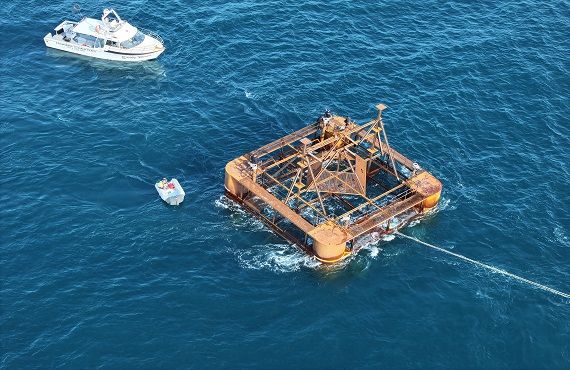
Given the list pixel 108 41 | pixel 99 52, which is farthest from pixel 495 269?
pixel 99 52

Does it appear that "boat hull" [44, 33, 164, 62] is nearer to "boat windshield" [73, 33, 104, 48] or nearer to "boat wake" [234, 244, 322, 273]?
"boat windshield" [73, 33, 104, 48]

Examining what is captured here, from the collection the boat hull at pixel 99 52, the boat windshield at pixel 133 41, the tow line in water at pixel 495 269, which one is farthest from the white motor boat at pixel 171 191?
the boat windshield at pixel 133 41

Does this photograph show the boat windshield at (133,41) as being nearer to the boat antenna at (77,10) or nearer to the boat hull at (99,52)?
the boat hull at (99,52)

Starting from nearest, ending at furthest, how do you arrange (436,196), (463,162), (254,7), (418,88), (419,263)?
(419,263) → (436,196) → (463,162) → (418,88) → (254,7)

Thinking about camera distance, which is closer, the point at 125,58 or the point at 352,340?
the point at 352,340

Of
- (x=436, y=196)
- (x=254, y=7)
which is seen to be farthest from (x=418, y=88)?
(x=254, y=7)

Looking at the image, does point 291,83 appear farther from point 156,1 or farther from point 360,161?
point 156,1

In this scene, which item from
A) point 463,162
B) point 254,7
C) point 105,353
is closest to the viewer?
point 105,353
